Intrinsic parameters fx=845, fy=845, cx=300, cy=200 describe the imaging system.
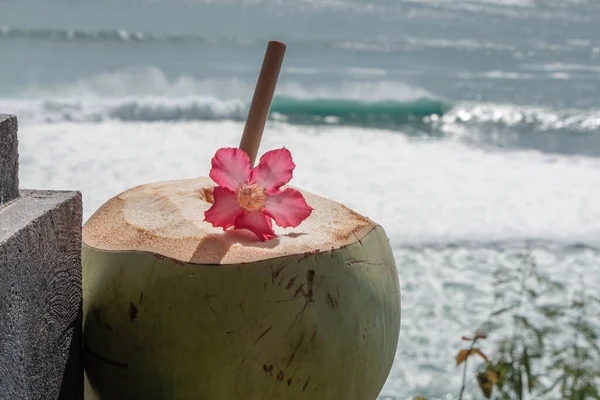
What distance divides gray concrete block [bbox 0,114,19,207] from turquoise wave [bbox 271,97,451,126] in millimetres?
5478

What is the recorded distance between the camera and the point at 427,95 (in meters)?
8.34

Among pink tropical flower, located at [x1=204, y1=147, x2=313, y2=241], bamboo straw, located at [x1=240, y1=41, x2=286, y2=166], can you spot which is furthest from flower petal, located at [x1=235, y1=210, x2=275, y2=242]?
bamboo straw, located at [x1=240, y1=41, x2=286, y2=166]

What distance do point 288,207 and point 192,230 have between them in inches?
4.7

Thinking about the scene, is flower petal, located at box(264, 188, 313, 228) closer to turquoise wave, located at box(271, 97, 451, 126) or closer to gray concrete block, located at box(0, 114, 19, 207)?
gray concrete block, located at box(0, 114, 19, 207)

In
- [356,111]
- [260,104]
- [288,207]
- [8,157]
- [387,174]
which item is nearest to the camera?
[8,157]

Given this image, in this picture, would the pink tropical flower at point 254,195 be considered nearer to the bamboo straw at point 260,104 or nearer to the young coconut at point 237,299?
the young coconut at point 237,299

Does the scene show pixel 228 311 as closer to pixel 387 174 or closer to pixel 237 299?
pixel 237 299

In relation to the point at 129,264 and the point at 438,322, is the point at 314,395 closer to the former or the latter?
the point at 129,264

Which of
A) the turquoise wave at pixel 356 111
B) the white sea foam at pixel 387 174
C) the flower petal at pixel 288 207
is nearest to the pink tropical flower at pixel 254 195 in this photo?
the flower petal at pixel 288 207

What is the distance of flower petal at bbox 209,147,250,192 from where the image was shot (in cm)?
103

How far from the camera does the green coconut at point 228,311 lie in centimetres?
96

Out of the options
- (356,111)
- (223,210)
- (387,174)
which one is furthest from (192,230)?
(356,111)

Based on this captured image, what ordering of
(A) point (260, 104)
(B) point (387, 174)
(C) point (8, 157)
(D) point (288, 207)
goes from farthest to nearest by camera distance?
(B) point (387, 174), (A) point (260, 104), (D) point (288, 207), (C) point (8, 157)

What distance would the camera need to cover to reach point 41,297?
94cm
